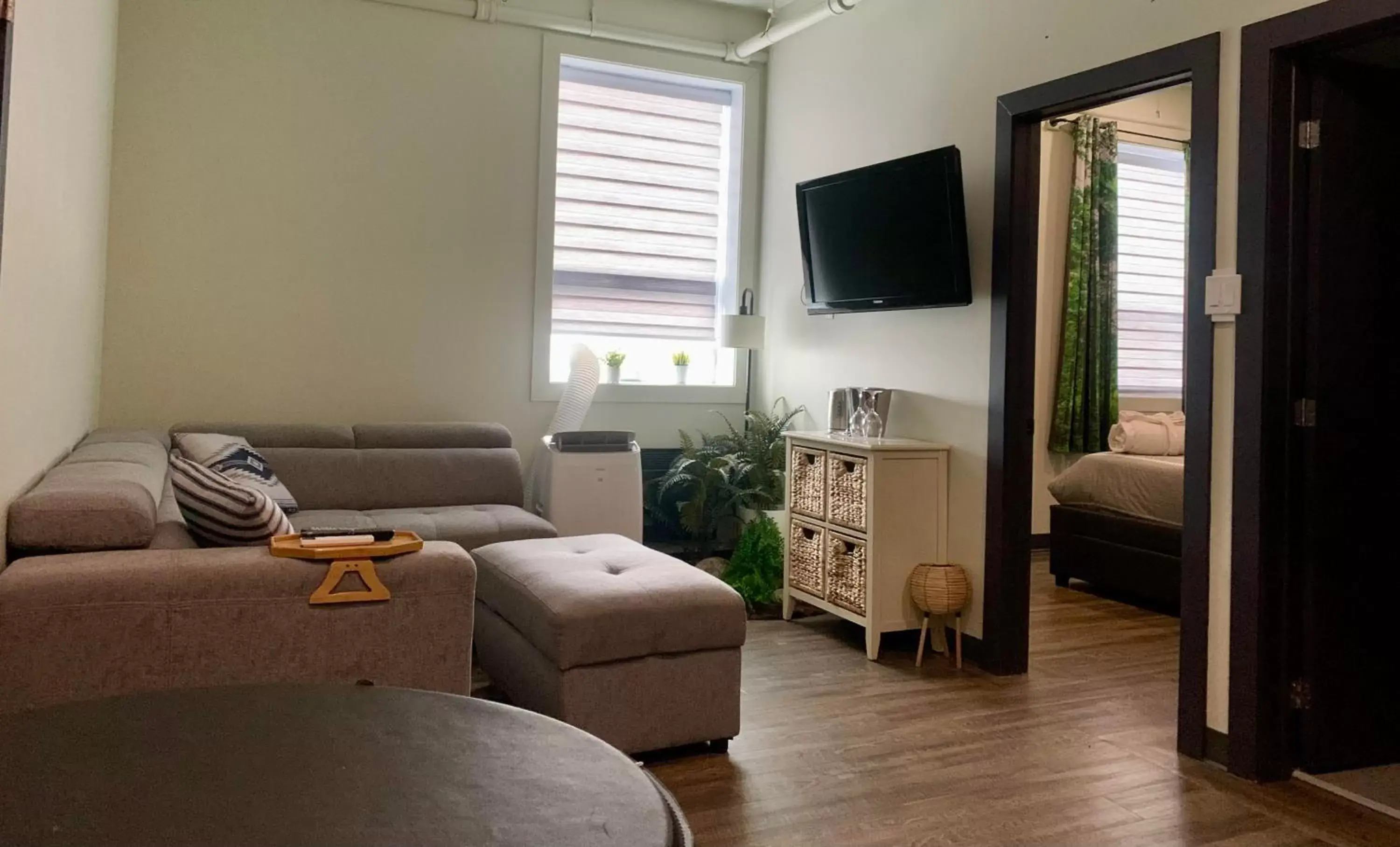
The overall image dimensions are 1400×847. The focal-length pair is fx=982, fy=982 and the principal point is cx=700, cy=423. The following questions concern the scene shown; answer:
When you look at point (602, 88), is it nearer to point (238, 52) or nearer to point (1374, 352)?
point (238, 52)

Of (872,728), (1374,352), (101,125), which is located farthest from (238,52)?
(1374,352)

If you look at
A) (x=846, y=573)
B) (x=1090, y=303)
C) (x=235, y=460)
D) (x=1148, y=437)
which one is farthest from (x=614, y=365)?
(x=1090, y=303)

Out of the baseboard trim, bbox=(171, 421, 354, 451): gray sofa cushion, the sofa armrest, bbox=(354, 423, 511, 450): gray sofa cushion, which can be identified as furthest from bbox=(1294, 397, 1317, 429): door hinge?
bbox=(171, 421, 354, 451): gray sofa cushion

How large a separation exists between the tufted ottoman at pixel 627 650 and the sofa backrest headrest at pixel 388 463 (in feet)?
4.74

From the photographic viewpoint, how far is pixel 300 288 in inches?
179

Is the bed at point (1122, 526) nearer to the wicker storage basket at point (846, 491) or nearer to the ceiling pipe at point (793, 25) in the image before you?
the wicker storage basket at point (846, 491)

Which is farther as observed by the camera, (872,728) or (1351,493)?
(872,728)

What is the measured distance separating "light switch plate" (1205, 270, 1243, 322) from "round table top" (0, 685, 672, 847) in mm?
2401

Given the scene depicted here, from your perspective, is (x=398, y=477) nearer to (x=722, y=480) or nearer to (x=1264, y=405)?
(x=722, y=480)

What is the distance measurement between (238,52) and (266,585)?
10.7 ft

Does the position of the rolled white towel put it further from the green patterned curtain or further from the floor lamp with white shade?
the floor lamp with white shade

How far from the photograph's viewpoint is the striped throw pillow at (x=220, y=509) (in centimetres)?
224

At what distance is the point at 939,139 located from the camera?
4012mm

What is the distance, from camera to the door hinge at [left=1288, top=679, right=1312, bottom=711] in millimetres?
2715
